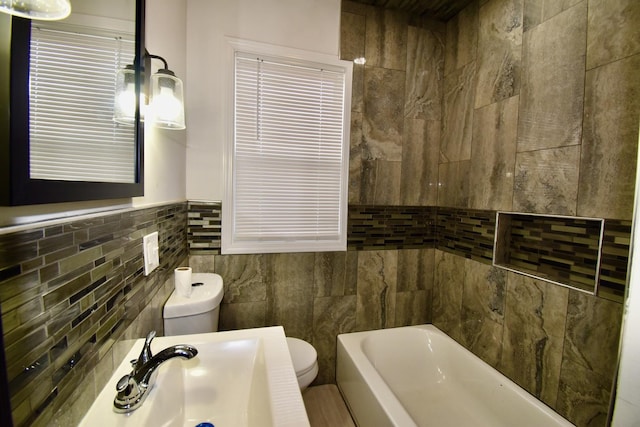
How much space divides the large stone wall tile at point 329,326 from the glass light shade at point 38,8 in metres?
1.84

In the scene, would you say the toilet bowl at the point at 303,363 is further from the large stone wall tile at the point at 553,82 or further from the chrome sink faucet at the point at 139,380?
the large stone wall tile at the point at 553,82

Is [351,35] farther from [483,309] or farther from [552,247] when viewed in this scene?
[483,309]

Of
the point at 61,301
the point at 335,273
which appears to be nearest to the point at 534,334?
the point at 335,273

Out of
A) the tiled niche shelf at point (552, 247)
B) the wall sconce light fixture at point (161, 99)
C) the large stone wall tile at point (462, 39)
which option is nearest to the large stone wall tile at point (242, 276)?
the wall sconce light fixture at point (161, 99)

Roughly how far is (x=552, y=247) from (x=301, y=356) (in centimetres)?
158

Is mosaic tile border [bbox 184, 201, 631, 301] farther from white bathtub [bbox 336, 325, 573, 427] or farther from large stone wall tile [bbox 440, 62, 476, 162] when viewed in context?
white bathtub [bbox 336, 325, 573, 427]

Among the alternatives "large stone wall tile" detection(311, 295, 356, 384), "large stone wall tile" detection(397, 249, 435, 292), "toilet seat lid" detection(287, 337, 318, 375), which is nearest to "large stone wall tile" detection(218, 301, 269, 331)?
"toilet seat lid" detection(287, 337, 318, 375)

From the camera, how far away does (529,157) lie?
1507mm

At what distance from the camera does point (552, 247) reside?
4.95 ft

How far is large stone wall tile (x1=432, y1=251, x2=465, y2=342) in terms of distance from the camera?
1994 mm

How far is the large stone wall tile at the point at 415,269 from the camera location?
216 centimetres

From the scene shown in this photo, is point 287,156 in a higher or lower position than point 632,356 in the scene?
higher

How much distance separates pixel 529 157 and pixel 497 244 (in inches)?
21.8

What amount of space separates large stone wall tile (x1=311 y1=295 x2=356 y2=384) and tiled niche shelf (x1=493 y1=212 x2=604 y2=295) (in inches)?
41.7
